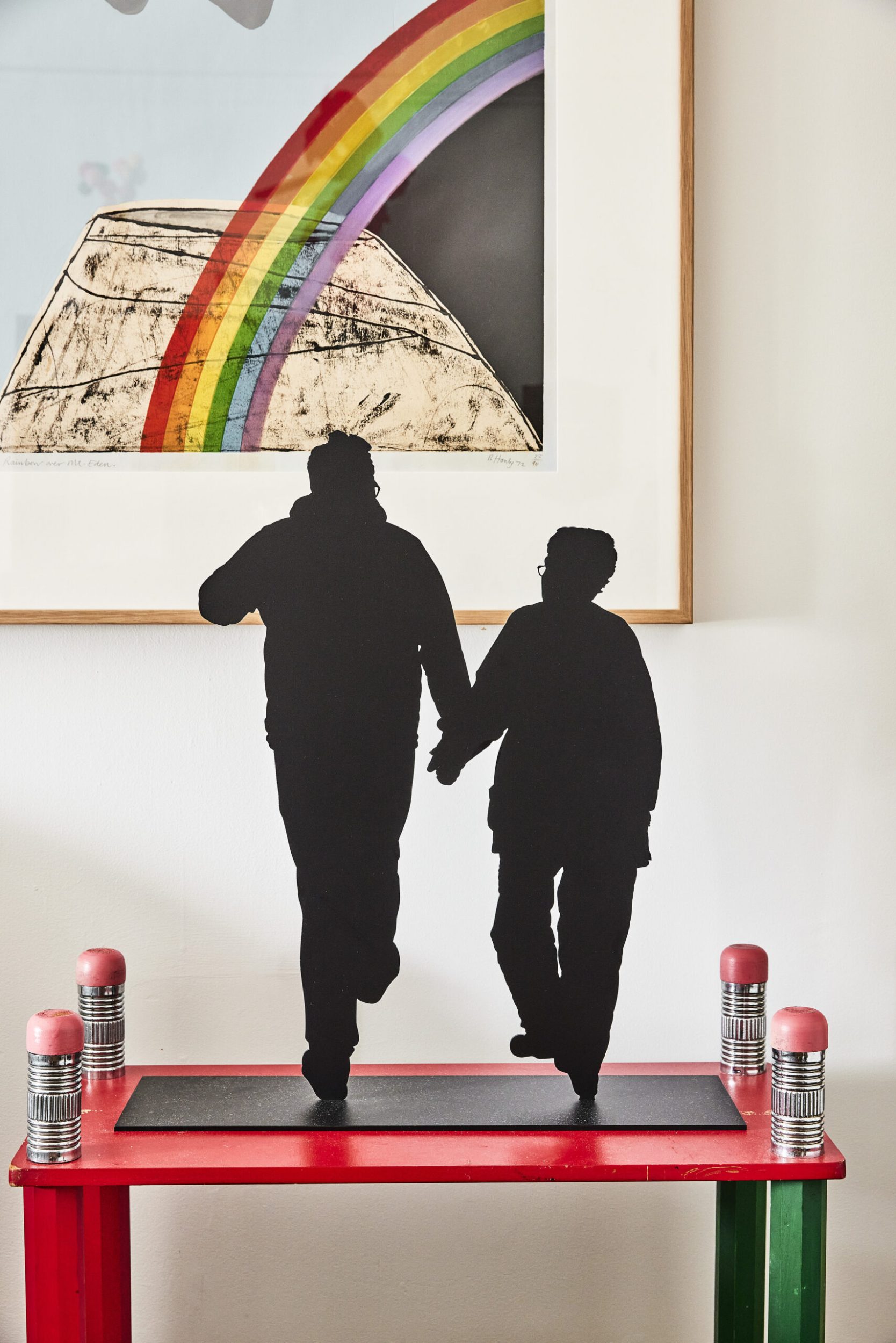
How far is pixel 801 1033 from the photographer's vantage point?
86 centimetres

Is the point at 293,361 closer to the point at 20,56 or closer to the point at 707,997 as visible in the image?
the point at 20,56

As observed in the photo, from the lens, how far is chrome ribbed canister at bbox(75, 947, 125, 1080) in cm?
102

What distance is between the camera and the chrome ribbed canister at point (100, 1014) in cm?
102

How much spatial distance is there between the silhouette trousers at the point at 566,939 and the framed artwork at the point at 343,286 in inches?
10.7

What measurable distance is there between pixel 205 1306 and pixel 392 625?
2.36 feet

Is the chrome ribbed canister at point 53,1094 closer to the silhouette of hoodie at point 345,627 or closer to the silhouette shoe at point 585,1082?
the silhouette of hoodie at point 345,627

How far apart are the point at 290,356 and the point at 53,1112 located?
69cm

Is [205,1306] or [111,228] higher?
[111,228]

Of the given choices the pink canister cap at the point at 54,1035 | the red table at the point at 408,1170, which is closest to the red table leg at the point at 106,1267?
the red table at the point at 408,1170

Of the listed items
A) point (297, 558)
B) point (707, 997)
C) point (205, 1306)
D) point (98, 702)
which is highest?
point (297, 558)

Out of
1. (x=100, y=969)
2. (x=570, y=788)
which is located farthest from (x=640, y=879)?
(x=100, y=969)

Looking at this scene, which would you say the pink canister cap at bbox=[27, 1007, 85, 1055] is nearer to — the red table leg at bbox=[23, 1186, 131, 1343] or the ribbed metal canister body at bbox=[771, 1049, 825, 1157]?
the red table leg at bbox=[23, 1186, 131, 1343]

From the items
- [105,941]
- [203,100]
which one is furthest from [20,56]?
[105,941]

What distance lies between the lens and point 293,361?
1.10 m
